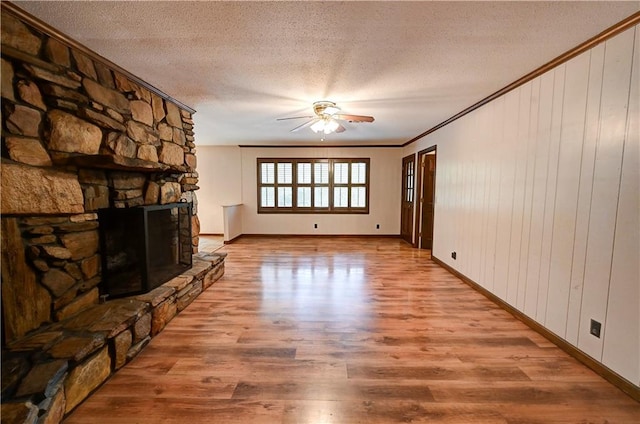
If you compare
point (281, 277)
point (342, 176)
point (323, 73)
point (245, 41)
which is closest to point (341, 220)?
point (342, 176)

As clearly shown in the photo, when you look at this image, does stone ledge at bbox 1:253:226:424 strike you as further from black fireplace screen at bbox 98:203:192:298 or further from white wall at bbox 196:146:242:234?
white wall at bbox 196:146:242:234

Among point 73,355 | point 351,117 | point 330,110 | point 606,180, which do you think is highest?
point 330,110

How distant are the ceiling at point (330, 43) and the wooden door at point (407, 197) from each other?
2.87 meters

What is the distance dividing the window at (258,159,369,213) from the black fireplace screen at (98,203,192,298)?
4.20m

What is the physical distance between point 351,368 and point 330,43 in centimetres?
237

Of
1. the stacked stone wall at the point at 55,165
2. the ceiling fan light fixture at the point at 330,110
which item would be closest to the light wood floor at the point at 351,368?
the stacked stone wall at the point at 55,165

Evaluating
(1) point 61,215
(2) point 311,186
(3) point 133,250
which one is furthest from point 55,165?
(2) point 311,186

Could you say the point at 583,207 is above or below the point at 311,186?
below

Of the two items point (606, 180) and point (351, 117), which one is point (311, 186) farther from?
point (606, 180)

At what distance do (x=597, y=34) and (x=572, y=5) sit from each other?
498mm

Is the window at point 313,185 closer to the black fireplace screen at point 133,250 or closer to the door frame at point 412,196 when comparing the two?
the door frame at point 412,196

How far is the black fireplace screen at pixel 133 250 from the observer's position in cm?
231

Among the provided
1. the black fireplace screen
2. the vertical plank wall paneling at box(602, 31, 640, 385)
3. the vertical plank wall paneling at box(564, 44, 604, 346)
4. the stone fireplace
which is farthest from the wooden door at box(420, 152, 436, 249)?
the stone fireplace

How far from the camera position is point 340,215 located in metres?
7.06
